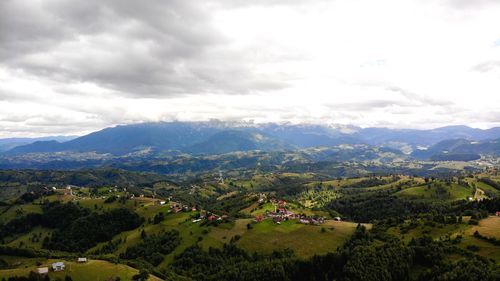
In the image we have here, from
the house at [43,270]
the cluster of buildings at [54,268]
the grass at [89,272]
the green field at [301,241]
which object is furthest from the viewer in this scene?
the green field at [301,241]

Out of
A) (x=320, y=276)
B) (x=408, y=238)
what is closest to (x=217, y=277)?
(x=320, y=276)

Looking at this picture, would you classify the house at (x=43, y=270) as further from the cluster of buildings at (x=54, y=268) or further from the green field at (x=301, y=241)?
the green field at (x=301, y=241)

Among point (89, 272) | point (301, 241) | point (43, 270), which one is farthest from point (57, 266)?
point (301, 241)

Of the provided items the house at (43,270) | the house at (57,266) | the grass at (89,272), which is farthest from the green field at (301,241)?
the house at (43,270)

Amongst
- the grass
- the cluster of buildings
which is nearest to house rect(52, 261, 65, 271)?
the cluster of buildings

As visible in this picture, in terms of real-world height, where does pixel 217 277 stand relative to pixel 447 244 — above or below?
below

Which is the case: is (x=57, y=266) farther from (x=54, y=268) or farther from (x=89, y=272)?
(x=89, y=272)

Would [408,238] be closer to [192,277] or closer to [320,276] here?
[320,276]

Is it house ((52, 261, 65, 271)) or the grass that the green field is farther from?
house ((52, 261, 65, 271))

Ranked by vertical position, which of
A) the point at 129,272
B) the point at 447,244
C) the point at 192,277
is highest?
the point at 447,244
